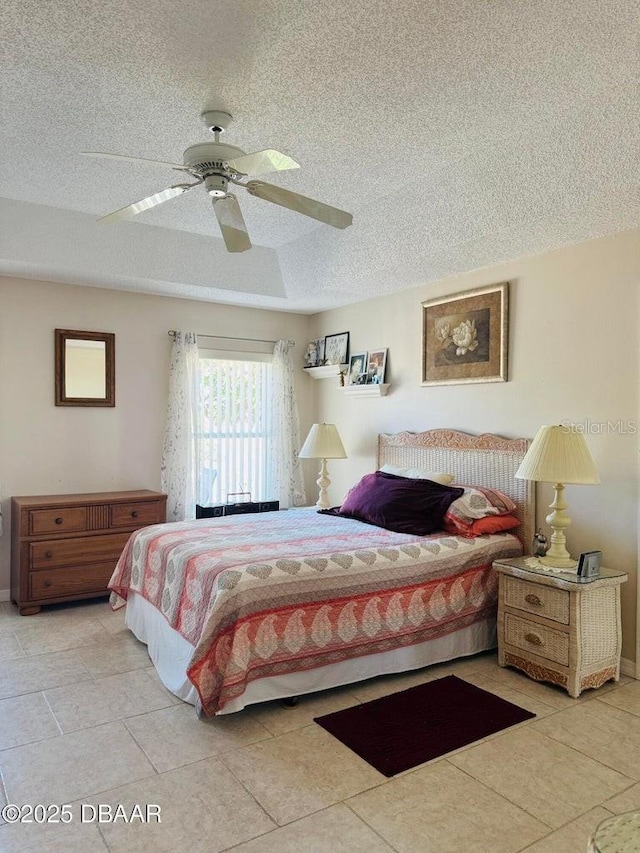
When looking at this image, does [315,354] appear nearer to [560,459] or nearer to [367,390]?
[367,390]

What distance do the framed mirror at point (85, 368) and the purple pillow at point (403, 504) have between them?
2.19 m

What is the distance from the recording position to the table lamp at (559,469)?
302 cm

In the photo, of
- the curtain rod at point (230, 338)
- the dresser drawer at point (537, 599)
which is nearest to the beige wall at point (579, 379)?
the dresser drawer at point (537, 599)

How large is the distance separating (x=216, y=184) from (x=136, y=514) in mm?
2775

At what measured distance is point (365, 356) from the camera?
512cm

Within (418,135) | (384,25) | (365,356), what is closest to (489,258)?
(418,135)

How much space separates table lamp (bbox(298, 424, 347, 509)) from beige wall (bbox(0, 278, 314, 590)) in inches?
49.6

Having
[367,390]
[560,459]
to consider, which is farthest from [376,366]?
[560,459]

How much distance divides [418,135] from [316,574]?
7.21 ft

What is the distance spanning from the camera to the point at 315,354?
571 centimetres

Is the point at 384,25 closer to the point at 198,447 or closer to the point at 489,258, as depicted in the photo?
the point at 489,258

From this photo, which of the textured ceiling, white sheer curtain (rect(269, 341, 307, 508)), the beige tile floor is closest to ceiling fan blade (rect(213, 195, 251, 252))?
the textured ceiling

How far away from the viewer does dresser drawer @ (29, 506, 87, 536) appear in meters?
4.14

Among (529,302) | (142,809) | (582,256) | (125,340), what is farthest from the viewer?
(125,340)
